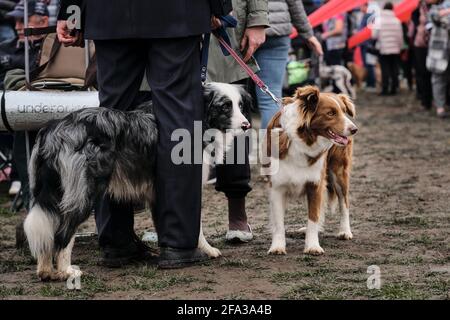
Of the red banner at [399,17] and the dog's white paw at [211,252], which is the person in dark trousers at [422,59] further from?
the dog's white paw at [211,252]

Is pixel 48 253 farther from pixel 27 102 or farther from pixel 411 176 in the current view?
pixel 411 176

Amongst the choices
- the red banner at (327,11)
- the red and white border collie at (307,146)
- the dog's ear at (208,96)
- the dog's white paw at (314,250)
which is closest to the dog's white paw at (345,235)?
the red and white border collie at (307,146)

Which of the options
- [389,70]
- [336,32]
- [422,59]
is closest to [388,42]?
[389,70]

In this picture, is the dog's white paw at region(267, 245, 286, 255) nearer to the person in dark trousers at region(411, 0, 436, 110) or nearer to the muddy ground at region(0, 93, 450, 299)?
the muddy ground at region(0, 93, 450, 299)

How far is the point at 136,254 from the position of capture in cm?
505

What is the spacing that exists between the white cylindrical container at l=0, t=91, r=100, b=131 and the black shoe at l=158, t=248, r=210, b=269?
1.24m

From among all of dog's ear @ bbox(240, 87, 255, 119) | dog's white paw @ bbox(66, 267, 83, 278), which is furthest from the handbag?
dog's white paw @ bbox(66, 267, 83, 278)

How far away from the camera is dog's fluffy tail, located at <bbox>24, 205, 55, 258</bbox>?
4.41 metres

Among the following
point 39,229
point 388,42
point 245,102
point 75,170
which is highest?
point 388,42

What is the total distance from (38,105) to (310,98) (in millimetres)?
1758

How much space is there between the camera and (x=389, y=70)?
64.8ft

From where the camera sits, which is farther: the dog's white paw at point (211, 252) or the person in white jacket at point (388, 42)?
the person in white jacket at point (388, 42)

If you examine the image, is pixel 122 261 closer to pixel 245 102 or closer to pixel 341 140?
pixel 245 102

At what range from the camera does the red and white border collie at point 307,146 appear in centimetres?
519
